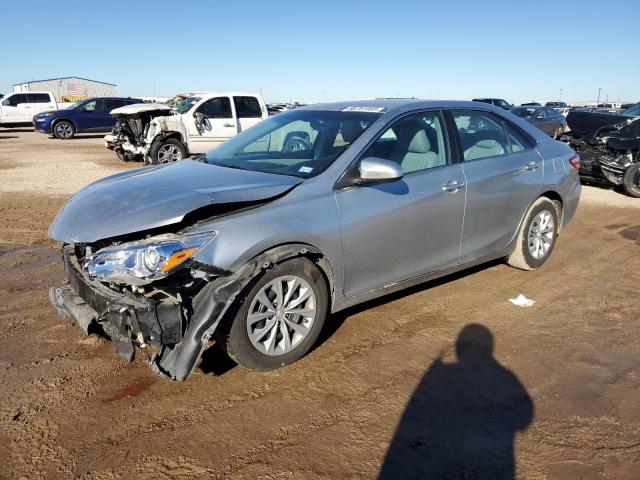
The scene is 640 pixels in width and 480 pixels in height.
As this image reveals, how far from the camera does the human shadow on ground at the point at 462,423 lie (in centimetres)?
258

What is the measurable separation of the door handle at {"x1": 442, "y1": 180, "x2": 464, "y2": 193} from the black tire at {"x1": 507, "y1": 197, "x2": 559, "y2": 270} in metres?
1.17

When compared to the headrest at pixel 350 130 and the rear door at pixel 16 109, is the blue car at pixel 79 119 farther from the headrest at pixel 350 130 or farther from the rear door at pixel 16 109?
the headrest at pixel 350 130

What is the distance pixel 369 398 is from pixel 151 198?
1798mm

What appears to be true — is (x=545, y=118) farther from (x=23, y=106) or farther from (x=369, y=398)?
(x=23, y=106)

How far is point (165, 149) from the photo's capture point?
1328cm

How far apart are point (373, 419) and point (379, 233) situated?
4.37ft

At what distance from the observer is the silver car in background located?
3016mm

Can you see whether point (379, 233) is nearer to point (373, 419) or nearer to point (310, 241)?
point (310, 241)

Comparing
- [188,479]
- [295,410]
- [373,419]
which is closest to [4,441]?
[188,479]

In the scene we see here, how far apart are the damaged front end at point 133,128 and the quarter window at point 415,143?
10.7m

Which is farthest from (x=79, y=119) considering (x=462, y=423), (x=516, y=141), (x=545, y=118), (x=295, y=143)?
(x=462, y=423)

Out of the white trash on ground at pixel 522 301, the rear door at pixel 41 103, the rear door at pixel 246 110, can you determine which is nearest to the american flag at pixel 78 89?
the rear door at pixel 41 103

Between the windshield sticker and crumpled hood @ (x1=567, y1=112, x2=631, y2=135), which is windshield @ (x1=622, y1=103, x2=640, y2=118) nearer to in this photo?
crumpled hood @ (x1=567, y1=112, x2=631, y2=135)

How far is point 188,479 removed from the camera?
249 centimetres
